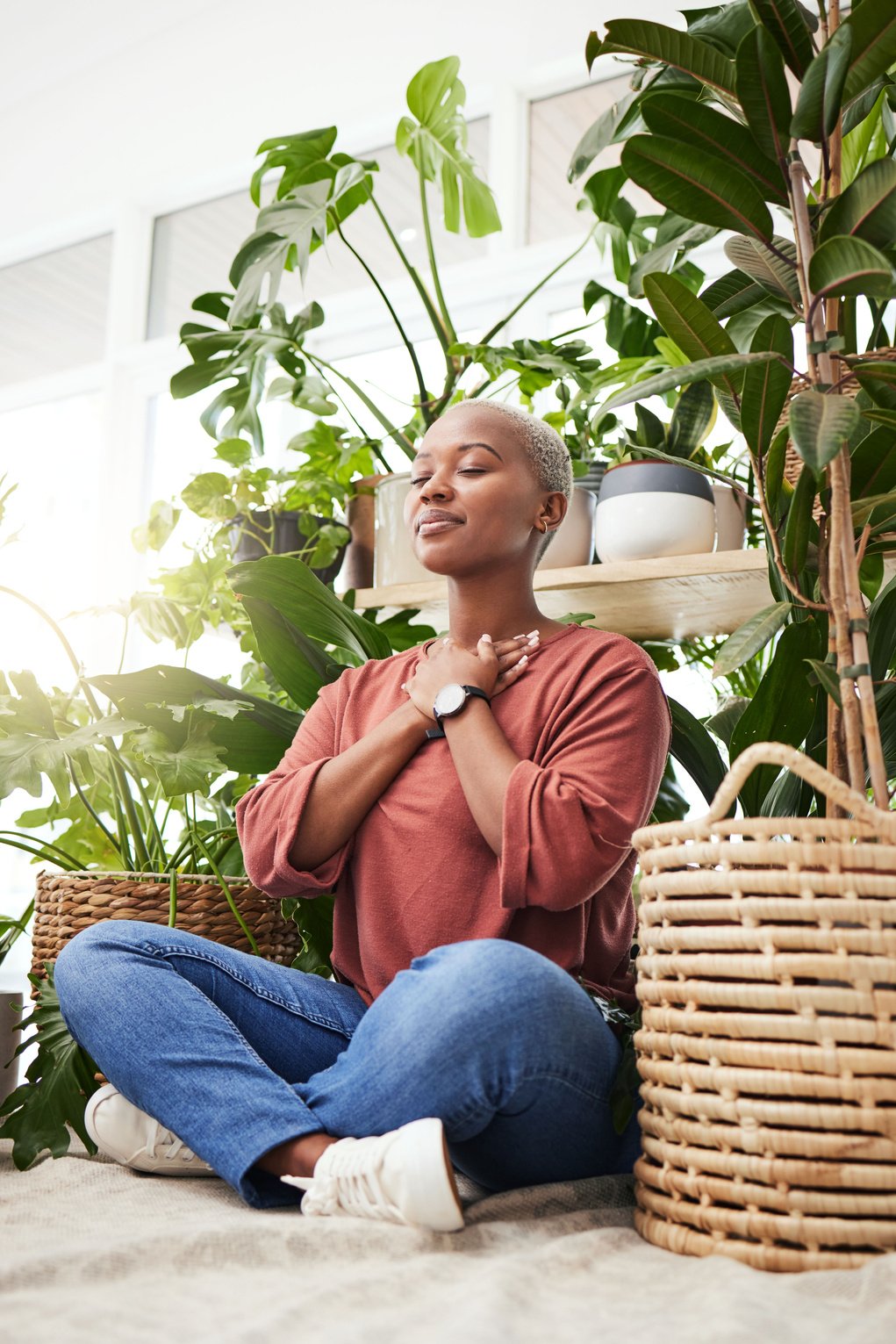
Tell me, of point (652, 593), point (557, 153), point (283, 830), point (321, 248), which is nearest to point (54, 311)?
point (321, 248)

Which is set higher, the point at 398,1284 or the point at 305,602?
the point at 305,602

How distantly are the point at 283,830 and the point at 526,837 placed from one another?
30 centimetres

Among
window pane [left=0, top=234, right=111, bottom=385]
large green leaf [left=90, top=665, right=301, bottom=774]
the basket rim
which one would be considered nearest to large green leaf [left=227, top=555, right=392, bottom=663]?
large green leaf [left=90, top=665, right=301, bottom=774]

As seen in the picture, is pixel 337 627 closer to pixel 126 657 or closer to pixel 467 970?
pixel 467 970

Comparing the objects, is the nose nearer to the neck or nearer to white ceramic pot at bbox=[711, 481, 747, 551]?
the neck

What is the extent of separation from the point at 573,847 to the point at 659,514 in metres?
0.75

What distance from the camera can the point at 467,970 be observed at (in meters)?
0.97

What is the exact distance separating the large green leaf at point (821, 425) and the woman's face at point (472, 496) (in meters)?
0.46

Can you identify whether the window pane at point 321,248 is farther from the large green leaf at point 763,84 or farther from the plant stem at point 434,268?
the large green leaf at point 763,84

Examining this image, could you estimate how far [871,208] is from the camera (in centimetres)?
99

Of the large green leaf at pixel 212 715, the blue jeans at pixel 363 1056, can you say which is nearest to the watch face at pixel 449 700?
the blue jeans at pixel 363 1056

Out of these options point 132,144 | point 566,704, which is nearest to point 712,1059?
point 566,704

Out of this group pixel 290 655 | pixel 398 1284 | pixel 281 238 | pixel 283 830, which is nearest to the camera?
pixel 398 1284

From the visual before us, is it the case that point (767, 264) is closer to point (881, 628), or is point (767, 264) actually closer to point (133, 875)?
point (881, 628)
